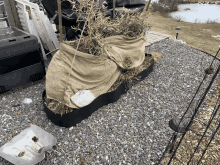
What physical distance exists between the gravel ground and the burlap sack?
0.43 meters

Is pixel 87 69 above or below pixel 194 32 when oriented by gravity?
above

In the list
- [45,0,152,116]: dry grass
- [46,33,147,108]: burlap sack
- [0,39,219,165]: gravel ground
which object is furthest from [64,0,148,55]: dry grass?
[0,39,219,165]: gravel ground

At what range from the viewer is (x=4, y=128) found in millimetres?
2455

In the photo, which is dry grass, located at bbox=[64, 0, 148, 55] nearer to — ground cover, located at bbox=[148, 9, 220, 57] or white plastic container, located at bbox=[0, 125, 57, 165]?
white plastic container, located at bbox=[0, 125, 57, 165]

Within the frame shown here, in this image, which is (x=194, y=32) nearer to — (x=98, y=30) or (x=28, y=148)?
(x=98, y=30)

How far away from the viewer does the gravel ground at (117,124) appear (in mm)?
2176

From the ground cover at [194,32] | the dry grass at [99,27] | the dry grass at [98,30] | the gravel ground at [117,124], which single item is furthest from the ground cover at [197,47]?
the dry grass at [99,27]

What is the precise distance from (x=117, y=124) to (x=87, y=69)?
0.97m

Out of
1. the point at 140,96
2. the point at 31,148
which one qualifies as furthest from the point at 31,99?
the point at 140,96

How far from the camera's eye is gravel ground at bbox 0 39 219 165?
2.18 m

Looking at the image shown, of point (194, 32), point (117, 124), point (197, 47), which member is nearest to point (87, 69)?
point (117, 124)

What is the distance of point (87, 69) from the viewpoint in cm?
258

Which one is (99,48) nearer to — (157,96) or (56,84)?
(56,84)

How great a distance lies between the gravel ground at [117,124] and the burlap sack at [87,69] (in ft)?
1.41
